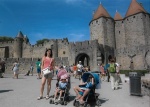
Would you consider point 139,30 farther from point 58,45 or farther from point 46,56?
point 46,56

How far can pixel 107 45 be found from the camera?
37719 millimetres

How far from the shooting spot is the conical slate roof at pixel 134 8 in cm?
3928

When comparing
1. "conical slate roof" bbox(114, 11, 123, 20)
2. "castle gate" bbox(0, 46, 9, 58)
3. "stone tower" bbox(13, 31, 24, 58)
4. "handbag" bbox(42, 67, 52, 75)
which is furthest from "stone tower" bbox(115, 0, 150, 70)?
"handbag" bbox(42, 67, 52, 75)

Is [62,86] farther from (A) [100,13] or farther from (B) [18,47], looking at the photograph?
(B) [18,47]

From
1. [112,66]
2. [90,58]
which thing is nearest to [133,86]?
[112,66]

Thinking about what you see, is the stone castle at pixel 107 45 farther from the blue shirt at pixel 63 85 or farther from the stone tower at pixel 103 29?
the blue shirt at pixel 63 85

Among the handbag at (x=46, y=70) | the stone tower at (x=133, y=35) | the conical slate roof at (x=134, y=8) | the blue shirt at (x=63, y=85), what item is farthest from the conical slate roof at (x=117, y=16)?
the blue shirt at (x=63, y=85)

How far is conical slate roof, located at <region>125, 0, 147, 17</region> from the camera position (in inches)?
1546

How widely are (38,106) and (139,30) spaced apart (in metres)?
35.8

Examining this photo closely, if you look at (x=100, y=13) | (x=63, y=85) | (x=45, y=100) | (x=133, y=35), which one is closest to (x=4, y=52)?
(x=100, y=13)

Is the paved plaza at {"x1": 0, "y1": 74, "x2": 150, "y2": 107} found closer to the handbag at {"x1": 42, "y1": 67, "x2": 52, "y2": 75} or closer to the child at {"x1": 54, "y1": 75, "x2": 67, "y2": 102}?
the child at {"x1": 54, "y1": 75, "x2": 67, "y2": 102}

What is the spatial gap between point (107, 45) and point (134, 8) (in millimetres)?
11268

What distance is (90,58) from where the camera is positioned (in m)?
31.3

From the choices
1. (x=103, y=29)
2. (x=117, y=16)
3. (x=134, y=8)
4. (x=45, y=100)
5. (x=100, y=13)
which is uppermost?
(x=134, y=8)
